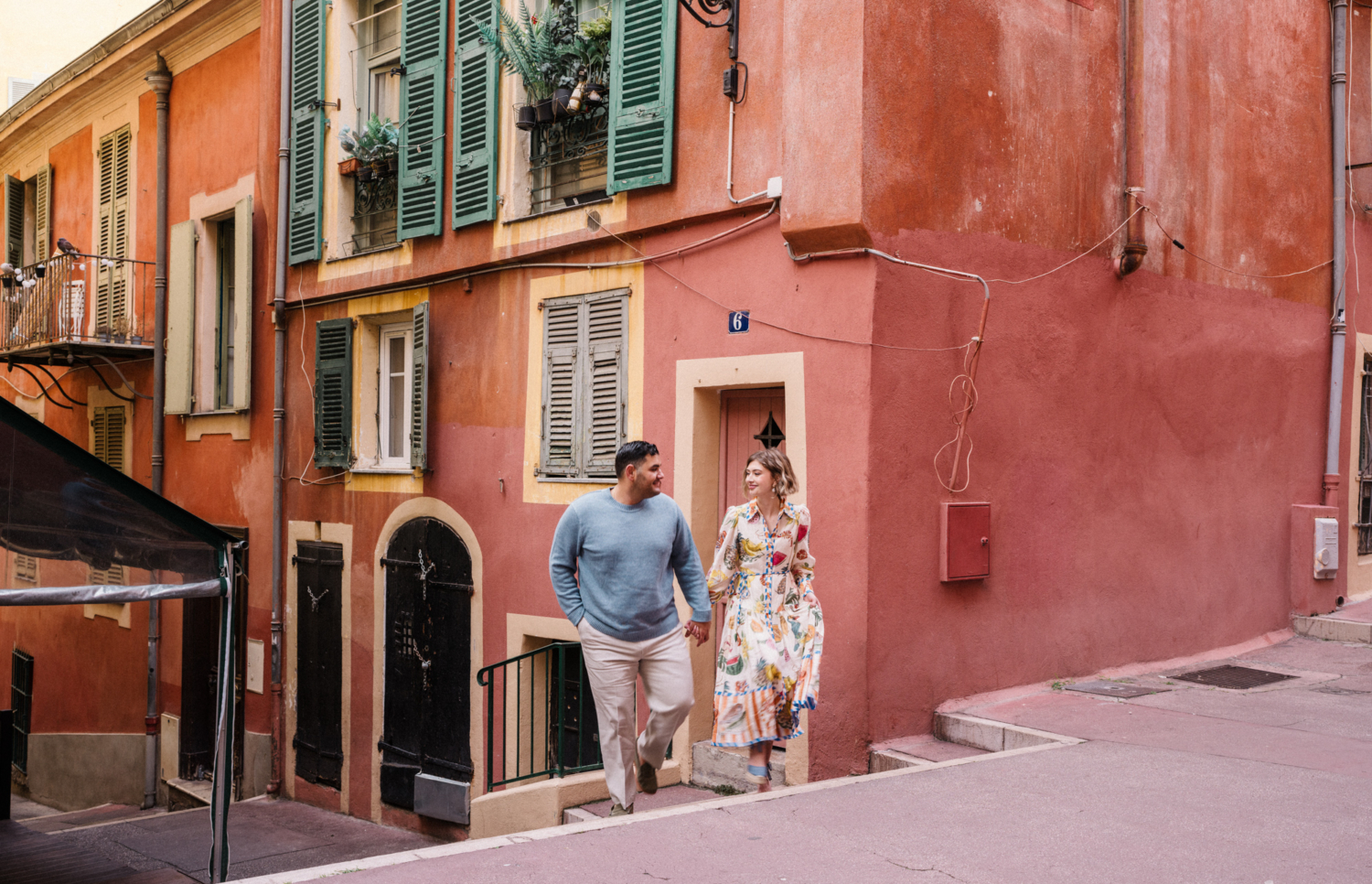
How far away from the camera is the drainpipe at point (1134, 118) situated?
8820mm

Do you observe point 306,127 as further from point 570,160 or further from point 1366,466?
point 1366,466

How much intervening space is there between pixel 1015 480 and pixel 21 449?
5629 mm

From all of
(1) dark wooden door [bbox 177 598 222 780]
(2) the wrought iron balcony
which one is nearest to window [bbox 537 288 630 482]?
(2) the wrought iron balcony

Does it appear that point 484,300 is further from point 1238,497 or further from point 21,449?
point 1238,497

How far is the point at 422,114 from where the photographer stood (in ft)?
36.3

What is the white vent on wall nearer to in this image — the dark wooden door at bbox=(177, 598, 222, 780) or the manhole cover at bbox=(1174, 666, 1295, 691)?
the dark wooden door at bbox=(177, 598, 222, 780)

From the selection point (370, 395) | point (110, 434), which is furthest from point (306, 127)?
point (110, 434)

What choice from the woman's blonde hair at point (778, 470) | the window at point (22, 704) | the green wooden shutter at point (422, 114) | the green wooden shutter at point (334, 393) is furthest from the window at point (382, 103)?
the window at point (22, 704)

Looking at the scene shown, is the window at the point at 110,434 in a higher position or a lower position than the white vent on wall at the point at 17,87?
lower

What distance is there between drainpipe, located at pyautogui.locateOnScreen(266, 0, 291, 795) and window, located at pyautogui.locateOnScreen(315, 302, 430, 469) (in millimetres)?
815

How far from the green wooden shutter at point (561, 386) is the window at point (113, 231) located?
7.92 metres

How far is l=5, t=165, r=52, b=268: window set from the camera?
60.4 feet

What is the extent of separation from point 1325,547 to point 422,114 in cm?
839

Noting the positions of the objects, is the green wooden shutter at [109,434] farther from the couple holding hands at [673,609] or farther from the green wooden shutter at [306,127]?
the couple holding hands at [673,609]
